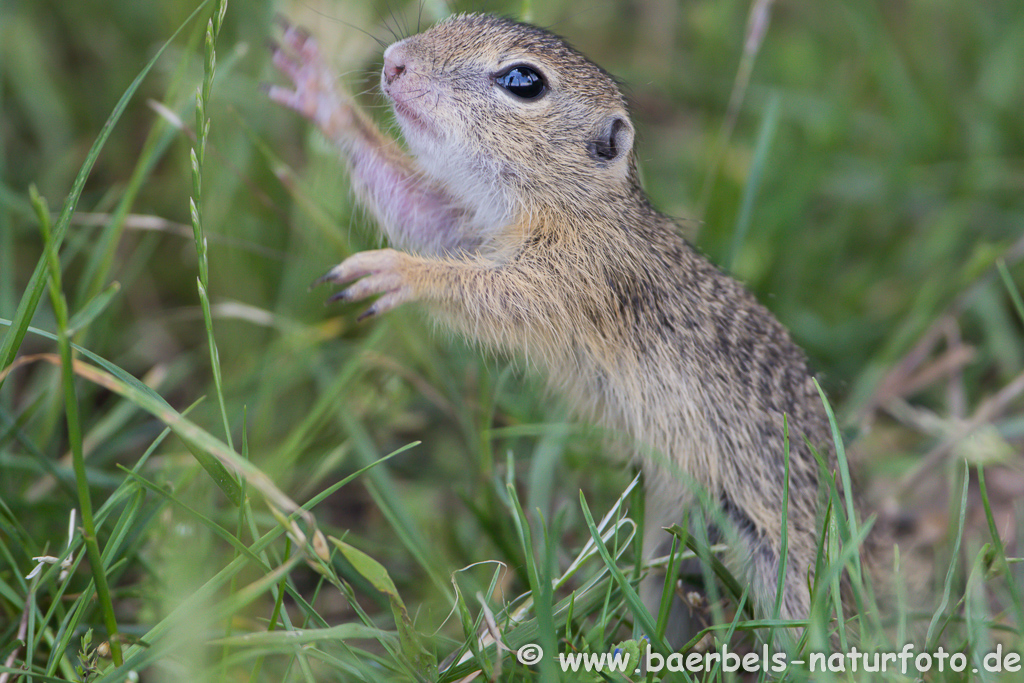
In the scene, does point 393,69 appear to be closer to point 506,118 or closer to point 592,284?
point 506,118

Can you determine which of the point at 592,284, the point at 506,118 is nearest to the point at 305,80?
the point at 506,118

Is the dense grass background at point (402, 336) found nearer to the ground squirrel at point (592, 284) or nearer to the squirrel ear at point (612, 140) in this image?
the ground squirrel at point (592, 284)

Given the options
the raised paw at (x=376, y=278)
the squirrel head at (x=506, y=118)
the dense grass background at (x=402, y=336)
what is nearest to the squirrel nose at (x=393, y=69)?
the squirrel head at (x=506, y=118)

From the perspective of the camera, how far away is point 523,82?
337cm

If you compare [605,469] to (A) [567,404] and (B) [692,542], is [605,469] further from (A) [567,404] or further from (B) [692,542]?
(B) [692,542]

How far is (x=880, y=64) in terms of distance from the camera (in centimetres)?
577

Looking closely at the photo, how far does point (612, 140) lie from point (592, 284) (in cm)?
69

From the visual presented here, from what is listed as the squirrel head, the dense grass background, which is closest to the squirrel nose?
the squirrel head

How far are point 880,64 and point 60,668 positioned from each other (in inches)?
227

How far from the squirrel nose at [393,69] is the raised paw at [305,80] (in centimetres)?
38

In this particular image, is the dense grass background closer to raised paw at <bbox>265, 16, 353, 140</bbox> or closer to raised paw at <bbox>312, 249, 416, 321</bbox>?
raised paw at <bbox>265, 16, 353, 140</bbox>

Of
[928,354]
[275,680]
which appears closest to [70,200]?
[275,680]

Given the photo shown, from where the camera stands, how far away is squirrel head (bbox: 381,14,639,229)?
331 centimetres

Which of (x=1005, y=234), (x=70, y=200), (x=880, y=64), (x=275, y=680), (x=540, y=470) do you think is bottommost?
(x=275, y=680)
